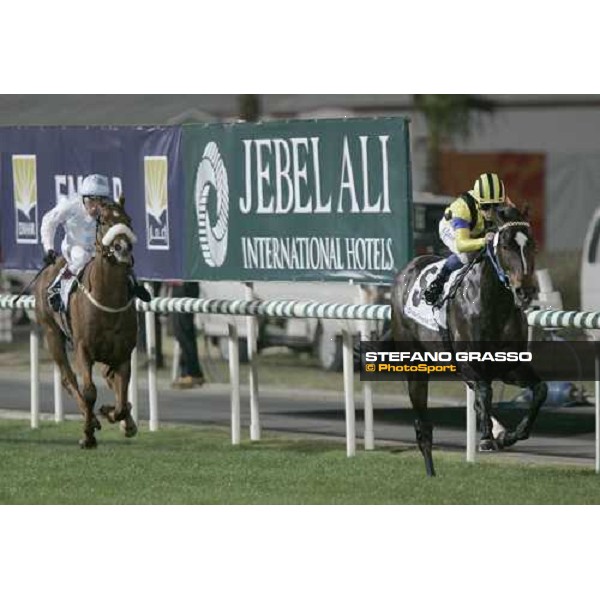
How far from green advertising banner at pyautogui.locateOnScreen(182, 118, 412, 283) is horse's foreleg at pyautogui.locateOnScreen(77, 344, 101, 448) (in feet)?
4.65

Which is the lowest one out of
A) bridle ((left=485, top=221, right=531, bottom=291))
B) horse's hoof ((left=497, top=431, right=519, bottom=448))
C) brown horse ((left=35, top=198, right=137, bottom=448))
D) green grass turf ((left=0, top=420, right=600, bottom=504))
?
green grass turf ((left=0, top=420, right=600, bottom=504))

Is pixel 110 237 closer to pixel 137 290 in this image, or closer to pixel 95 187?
pixel 137 290

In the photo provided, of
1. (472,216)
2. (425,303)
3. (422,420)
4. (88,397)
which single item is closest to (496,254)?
(472,216)

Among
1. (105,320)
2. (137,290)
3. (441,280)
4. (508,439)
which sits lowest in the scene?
(508,439)

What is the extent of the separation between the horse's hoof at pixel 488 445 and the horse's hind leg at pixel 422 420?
0.38 meters

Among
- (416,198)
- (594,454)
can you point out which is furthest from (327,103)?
(594,454)

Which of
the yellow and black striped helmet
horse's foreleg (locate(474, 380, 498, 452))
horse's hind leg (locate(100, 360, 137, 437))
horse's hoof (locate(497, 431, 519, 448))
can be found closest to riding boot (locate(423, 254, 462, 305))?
the yellow and black striped helmet

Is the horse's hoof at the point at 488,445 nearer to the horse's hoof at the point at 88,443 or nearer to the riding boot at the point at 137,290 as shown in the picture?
the riding boot at the point at 137,290

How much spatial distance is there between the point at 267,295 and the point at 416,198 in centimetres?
186

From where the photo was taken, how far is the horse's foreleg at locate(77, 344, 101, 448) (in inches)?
648

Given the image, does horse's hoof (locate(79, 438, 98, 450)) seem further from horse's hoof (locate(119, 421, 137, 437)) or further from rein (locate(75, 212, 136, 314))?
rein (locate(75, 212, 136, 314))

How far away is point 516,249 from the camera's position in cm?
1402

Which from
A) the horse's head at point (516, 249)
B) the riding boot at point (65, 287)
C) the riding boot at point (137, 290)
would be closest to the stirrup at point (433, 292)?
the horse's head at point (516, 249)

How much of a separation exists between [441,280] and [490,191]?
2.84ft
